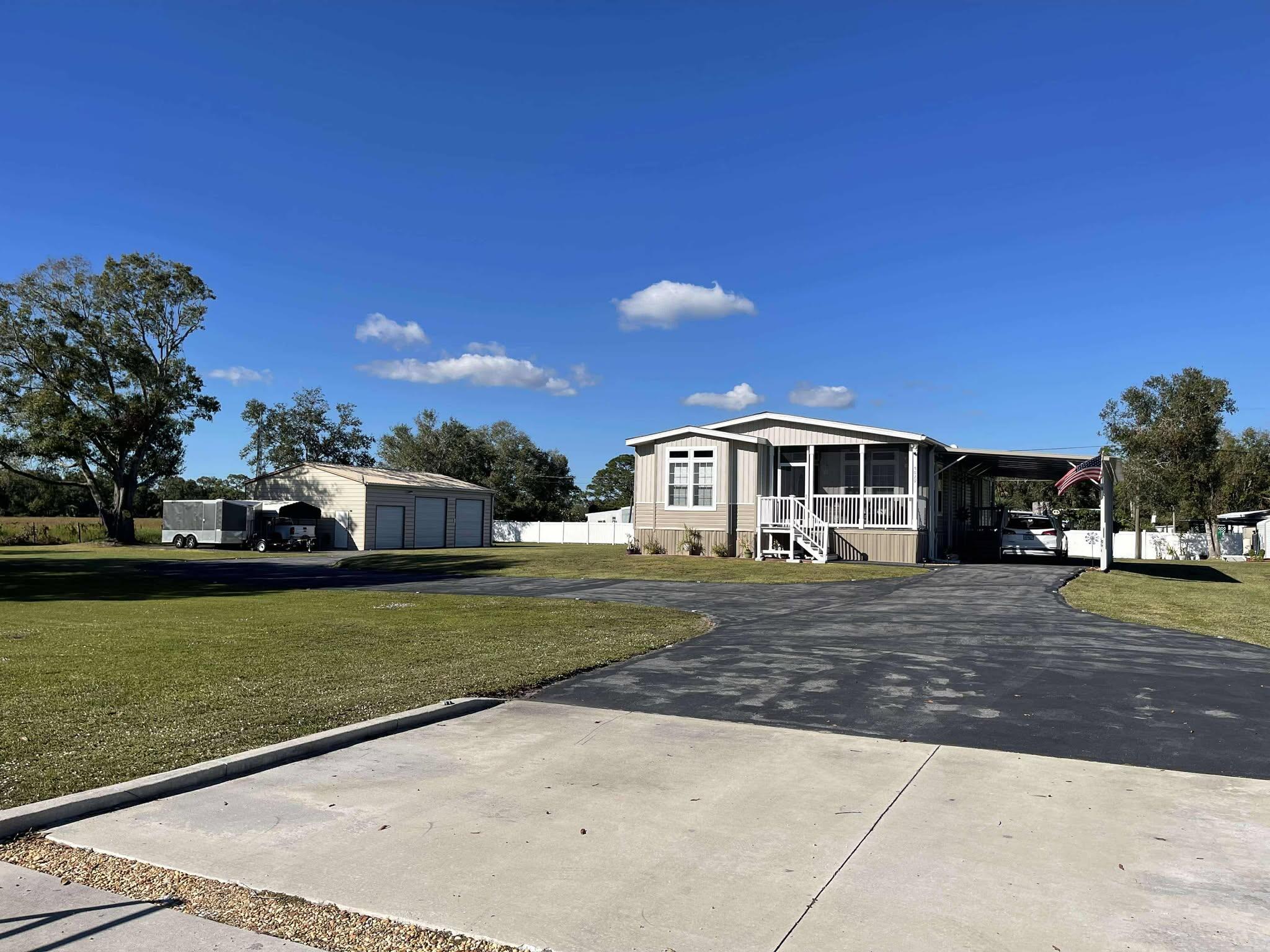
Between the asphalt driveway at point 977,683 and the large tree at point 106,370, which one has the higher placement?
the large tree at point 106,370

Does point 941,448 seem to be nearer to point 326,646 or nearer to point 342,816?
point 326,646

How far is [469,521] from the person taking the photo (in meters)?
45.6

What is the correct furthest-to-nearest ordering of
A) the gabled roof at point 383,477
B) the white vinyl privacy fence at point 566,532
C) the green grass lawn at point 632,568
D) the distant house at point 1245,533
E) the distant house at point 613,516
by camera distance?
1. the distant house at point 613,516
2. the white vinyl privacy fence at point 566,532
3. the gabled roof at point 383,477
4. the distant house at point 1245,533
5. the green grass lawn at point 632,568

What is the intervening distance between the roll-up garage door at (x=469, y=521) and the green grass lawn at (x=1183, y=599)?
29884 mm

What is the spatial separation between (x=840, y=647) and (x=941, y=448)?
58.1ft

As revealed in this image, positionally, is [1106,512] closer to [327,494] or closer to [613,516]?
[327,494]

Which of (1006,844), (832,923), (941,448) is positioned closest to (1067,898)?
(1006,844)

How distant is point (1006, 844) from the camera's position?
4.11 m

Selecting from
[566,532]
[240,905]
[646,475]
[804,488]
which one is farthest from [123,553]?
[240,905]

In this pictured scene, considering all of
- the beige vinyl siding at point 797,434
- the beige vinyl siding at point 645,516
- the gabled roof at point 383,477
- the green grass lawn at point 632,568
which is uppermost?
the beige vinyl siding at point 797,434

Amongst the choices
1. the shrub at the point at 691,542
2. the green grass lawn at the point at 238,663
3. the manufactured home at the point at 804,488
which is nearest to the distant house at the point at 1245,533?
the manufactured home at the point at 804,488

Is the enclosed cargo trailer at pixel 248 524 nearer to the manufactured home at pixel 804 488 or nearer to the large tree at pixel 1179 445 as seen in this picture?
the manufactured home at pixel 804 488

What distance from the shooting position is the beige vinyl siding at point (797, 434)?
25.9m

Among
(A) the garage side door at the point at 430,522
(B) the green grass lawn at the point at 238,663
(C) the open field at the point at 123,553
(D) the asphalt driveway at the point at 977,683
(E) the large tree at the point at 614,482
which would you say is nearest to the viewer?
(B) the green grass lawn at the point at 238,663
